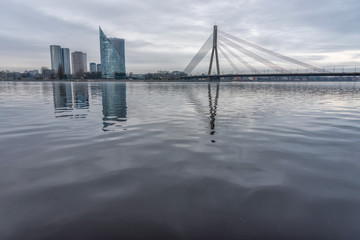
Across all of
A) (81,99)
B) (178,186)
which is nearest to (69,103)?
(81,99)

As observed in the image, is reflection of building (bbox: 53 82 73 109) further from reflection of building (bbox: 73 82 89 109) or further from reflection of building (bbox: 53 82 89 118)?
reflection of building (bbox: 73 82 89 109)

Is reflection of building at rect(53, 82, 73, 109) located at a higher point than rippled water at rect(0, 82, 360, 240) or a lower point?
higher

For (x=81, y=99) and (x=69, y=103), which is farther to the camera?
(x=81, y=99)

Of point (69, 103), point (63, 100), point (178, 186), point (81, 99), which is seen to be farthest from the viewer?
point (81, 99)

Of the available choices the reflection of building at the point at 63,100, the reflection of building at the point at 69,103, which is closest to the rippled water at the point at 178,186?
the reflection of building at the point at 69,103

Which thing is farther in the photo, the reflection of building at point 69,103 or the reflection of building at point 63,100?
the reflection of building at point 63,100

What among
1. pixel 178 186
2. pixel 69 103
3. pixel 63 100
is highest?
pixel 63 100

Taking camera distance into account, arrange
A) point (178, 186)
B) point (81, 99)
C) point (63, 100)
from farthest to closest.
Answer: point (81, 99), point (63, 100), point (178, 186)

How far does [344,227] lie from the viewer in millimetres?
3242

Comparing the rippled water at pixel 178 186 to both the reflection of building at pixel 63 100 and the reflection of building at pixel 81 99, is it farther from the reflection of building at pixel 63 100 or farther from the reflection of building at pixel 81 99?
the reflection of building at pixel 63 100

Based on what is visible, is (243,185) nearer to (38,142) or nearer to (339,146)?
(339,146)

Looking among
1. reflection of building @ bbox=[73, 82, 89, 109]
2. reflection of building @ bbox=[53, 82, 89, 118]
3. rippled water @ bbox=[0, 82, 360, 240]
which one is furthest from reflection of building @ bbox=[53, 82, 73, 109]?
rippled water @ bbox=[0, 82, 360, 240]

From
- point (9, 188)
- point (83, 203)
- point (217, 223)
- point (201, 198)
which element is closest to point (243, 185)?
point (201, 198)

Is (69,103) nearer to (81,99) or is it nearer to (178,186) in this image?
(81,99)
